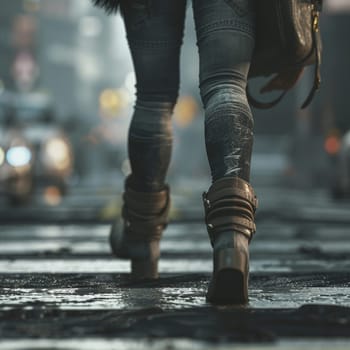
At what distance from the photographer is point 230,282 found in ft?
10.3

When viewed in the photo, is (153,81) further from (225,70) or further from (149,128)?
(225,70)

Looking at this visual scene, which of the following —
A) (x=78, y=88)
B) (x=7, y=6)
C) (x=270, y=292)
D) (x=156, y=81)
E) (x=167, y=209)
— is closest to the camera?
(x=270, y=292)

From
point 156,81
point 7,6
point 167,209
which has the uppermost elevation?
point 7,6

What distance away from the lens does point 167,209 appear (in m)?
4.42

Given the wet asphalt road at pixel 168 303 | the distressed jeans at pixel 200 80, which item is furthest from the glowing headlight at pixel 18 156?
the distressed jeans at pixel 200 80

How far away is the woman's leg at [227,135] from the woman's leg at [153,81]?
0.23m

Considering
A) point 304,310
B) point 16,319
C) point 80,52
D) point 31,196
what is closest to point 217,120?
point 304,310

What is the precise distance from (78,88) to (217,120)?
153985 millimetres

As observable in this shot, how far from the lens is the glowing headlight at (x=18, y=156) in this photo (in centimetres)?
1408

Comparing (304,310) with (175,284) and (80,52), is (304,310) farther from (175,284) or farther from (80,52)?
(80,52)

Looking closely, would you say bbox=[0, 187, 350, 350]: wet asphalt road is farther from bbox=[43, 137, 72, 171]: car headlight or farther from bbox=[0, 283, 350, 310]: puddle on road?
bbox=[43, 137, 72, 171]: car headlight

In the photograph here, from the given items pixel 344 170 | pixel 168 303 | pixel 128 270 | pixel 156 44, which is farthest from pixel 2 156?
pixel 168 303

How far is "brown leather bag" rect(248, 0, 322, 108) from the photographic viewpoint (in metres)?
3.75

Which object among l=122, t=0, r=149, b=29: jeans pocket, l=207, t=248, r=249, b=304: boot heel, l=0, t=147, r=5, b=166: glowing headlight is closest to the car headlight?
l=0, t=147, r=5, b=166: glowing headlight
